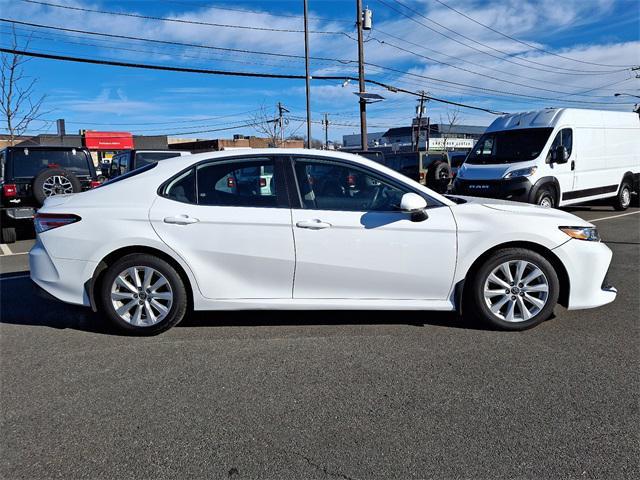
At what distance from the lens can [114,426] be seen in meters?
2.91

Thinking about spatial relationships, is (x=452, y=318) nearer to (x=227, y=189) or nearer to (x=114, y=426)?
(x=227, y=189)

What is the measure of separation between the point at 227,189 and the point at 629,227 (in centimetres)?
932

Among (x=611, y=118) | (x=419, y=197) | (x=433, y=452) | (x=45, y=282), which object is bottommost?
(x=433, y=452)

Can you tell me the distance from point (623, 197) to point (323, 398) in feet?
41.9

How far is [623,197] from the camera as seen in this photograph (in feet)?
43.0

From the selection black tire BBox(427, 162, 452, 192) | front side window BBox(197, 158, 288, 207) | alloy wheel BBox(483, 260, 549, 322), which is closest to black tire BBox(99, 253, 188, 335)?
front side window BBox(197, 158, 288, 207)

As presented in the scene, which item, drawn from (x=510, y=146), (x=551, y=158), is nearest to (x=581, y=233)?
(x=551, y=158)

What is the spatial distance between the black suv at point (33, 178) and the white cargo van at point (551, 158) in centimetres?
811

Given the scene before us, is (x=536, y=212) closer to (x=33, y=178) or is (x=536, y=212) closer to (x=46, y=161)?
(x=33, y=178)

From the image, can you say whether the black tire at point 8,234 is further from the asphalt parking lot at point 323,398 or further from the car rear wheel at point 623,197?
the car rear wheel at point 623,197

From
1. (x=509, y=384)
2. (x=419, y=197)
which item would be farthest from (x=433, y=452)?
(x=419, y=197)

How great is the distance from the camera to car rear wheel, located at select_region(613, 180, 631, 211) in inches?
512

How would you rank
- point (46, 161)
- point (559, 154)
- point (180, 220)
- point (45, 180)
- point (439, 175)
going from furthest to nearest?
point (439, 175) < point (559, 154) < point (46, 161) < point (45, 180) < point (180, 220)

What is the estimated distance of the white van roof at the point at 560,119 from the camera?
36.5 ft
